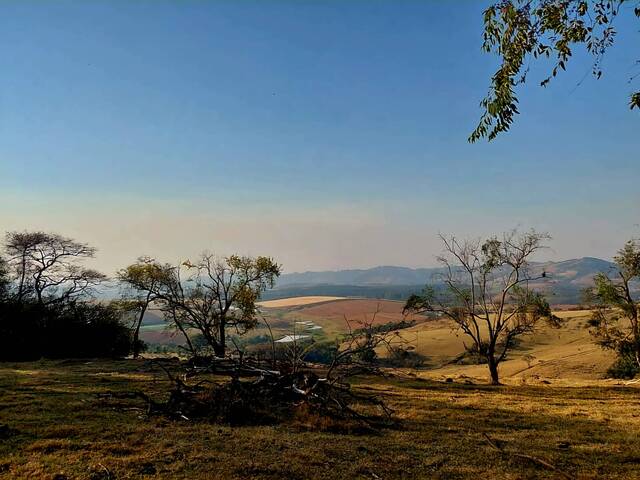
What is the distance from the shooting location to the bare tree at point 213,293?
33750 millimetres

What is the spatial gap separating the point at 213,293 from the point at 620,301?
31192 mm

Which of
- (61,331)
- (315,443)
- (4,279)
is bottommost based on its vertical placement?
(315,443)

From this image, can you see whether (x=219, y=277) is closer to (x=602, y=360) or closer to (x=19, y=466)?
(x=19, y=466)

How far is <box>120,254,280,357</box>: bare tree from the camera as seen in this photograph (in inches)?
1329

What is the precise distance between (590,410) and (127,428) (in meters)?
15.5

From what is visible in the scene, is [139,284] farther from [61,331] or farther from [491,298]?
[491,298]

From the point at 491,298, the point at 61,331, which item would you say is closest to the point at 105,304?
the point at 61,331

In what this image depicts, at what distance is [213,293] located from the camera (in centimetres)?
3438

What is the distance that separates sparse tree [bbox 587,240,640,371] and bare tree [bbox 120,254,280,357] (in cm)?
2573

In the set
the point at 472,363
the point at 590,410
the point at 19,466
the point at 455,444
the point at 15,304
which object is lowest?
the point at 472,363

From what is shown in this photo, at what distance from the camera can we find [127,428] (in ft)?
34.2

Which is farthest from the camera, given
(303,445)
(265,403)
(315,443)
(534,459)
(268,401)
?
(268,401)

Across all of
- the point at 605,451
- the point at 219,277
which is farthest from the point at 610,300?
the point at 219,277

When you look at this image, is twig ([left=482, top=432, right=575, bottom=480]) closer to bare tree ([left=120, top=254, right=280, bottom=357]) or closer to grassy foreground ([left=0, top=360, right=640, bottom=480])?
grassy foreground ([left=0, top=360, right=640, bottom=480])
